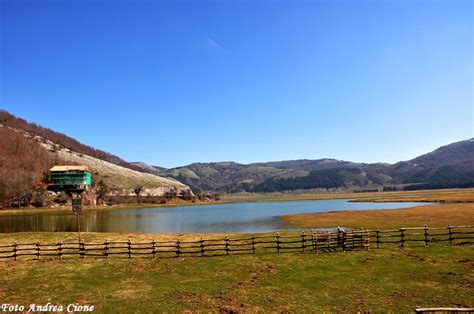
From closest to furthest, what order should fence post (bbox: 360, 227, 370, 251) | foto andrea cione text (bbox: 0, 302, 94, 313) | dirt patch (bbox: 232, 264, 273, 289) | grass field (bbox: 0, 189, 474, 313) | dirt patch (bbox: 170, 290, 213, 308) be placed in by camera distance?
foto andrea cione text (bbox: 0, 302, 94, 313) → grass field (bbox: 0, 189, 474, 313) → dirt patch (bbox: 170, 290, 213, 308) → dirt patch (bbox: 232, 264, 273, 289) → fence post (bbox: 360, 227, 370, 251)

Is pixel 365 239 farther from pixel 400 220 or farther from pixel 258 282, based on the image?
pixel 400 220

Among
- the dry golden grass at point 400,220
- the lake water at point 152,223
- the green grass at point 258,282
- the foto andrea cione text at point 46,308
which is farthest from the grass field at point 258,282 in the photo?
the lake water at point 152,223

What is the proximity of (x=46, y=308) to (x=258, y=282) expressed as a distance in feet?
47.2

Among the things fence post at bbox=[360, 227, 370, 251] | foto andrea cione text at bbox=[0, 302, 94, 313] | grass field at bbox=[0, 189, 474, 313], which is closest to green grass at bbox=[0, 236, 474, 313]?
grass field at bbox=[0, 189, 474, 313]

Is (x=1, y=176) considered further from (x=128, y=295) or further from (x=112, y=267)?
(x=128, y=295)

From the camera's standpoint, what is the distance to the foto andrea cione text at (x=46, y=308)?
21.2 m

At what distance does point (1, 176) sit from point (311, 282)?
175731mm

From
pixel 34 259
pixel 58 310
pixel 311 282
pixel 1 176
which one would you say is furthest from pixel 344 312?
pixel 1 176

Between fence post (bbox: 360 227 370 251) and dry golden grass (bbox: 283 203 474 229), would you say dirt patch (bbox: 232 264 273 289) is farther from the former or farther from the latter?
dry golden grass (bbox: 283 203 474 229)

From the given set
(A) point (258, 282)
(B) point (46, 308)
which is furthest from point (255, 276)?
(B) point (46, 308)

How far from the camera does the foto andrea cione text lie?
2120cm

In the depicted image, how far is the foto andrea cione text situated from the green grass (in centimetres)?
73

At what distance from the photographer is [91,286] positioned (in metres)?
26.8

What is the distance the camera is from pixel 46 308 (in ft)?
70.5
